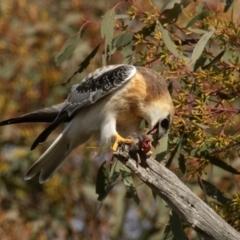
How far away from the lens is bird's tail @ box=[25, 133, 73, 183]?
4.65 metres

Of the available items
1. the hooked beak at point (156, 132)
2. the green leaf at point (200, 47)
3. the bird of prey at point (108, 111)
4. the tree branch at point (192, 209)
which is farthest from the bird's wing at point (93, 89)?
the tree branch at point (192, 209)

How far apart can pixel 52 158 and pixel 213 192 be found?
0.81m

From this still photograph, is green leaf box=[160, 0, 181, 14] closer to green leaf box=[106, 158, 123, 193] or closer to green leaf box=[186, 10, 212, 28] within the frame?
green leaf box=[186, 10, 212, 28]

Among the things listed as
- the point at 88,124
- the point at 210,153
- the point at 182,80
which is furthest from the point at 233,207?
Answer: the point at 88,124

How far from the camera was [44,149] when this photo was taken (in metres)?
6.25

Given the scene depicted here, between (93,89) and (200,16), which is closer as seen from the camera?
(200,16)

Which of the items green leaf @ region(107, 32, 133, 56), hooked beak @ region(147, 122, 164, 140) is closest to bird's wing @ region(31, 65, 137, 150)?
green leaf @ region(107, 32, 133, 56)

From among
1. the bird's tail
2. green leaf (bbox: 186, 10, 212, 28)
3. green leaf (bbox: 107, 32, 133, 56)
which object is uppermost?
green leaf (bbox: 186, 10, 212, 28)

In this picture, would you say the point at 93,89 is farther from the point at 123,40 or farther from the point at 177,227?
the point at 177,227

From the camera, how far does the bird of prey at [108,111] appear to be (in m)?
4.23

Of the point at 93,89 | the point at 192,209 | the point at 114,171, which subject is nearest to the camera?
the point at 192,209

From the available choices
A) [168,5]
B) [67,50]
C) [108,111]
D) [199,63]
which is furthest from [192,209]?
[67,50]

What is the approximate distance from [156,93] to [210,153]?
39cm

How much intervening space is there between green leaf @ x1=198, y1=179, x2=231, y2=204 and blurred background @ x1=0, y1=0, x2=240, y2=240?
163cm
